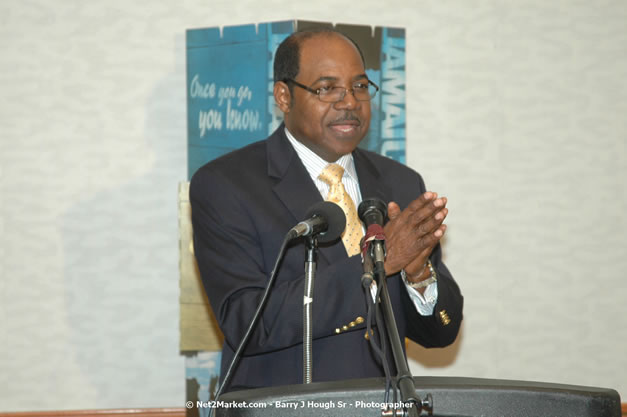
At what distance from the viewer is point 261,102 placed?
10.4 feet

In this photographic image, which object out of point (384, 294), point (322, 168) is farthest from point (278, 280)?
point (384, 294)

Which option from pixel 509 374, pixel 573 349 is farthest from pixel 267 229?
pixel 573 349

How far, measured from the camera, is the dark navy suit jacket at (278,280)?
186 cm

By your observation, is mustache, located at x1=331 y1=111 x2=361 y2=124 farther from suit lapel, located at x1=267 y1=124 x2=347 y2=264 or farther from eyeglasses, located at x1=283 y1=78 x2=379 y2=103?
suit lapel, located at x1=267 y1=124 x2=347 y2=264

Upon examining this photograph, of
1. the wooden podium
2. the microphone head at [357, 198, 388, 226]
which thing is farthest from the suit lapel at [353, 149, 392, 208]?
the wooden podium

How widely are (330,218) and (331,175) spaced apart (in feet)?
2.31

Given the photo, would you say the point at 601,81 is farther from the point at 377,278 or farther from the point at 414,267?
the point at 377,278

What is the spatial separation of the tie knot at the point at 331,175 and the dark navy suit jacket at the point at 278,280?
5 cm

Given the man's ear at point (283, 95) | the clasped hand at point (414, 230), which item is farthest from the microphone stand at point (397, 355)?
the man's ear at point (283, 95)

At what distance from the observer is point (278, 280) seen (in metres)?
2.02

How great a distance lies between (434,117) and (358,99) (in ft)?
5.07

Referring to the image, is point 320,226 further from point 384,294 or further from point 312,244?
point 384,294

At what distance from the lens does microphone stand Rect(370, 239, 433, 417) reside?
974 mm

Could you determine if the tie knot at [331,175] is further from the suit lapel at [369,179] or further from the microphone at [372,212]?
the microphone at [372,212]
